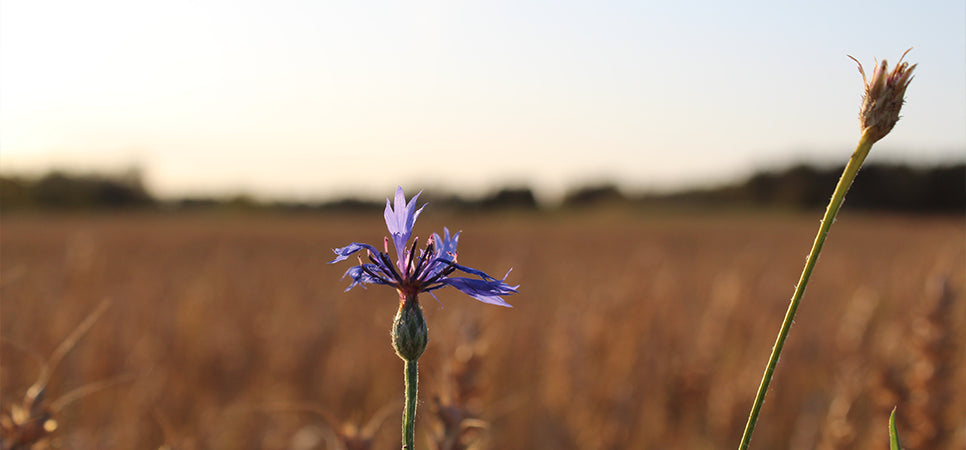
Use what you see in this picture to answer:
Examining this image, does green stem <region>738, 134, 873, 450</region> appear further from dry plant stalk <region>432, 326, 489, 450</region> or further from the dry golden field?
the dry golden field

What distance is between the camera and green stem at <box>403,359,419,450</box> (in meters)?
0.44

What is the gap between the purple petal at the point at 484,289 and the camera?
50 cm

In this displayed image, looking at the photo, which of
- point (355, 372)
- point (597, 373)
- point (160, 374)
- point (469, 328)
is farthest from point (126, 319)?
point (469, 328)

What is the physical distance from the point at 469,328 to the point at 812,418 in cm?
186

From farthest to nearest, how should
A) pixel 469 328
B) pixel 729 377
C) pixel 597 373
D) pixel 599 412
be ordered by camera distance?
1. pixel 597 373
2. pixel 729 377
3. pixel 599 412
4. pixel 469 328

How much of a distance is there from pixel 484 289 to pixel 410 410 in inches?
4.3

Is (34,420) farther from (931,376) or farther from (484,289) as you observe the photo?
(931,376)

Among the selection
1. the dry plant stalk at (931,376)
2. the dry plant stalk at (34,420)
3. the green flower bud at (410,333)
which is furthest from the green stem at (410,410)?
→ the dry plant stalk at (931,376)

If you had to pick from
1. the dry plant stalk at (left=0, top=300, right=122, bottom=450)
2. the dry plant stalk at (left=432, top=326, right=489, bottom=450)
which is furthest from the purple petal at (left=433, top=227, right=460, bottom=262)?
the dry plant stalk at (left=0, top=300, right=122, bottom=450)

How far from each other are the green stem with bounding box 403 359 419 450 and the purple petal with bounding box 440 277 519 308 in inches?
2.6

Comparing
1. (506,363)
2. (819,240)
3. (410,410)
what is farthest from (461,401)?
(506,363)

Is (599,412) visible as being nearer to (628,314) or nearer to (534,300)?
(628,314)

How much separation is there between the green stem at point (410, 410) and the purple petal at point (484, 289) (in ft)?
0.21

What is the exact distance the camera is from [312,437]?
2639 mm
